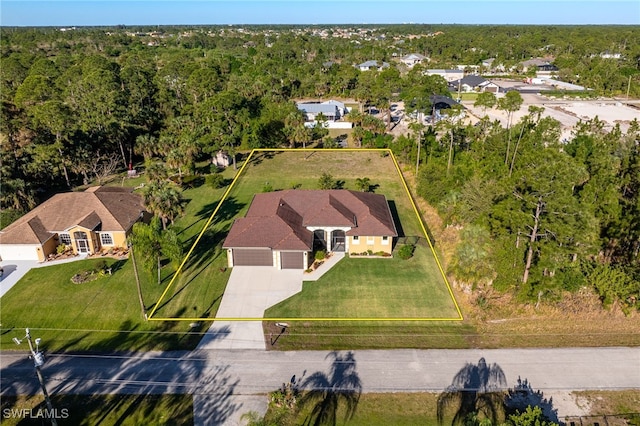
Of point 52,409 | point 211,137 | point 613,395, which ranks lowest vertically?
point 613,395

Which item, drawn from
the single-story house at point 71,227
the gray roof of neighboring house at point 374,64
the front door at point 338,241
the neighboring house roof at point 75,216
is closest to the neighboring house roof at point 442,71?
the gray roof of neighboring house at point 374,64

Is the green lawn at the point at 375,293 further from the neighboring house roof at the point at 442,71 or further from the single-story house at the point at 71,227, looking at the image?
the neighboring house roof at the point at 442,71

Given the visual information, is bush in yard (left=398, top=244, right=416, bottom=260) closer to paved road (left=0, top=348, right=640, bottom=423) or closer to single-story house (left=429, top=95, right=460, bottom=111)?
paved road (left=0, top=348, right=640, bottom=423)

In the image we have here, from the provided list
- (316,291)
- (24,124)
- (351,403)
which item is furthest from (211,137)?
(351,403)

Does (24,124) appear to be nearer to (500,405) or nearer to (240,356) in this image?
(240,356)

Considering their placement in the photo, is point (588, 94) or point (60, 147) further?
point (588, 94)

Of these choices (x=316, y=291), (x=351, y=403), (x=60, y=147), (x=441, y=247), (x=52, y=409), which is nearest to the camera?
(x=52, y=409)

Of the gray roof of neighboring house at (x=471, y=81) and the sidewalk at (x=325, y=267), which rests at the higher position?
the gray roof of neighboring house at (x=471, y=81)
